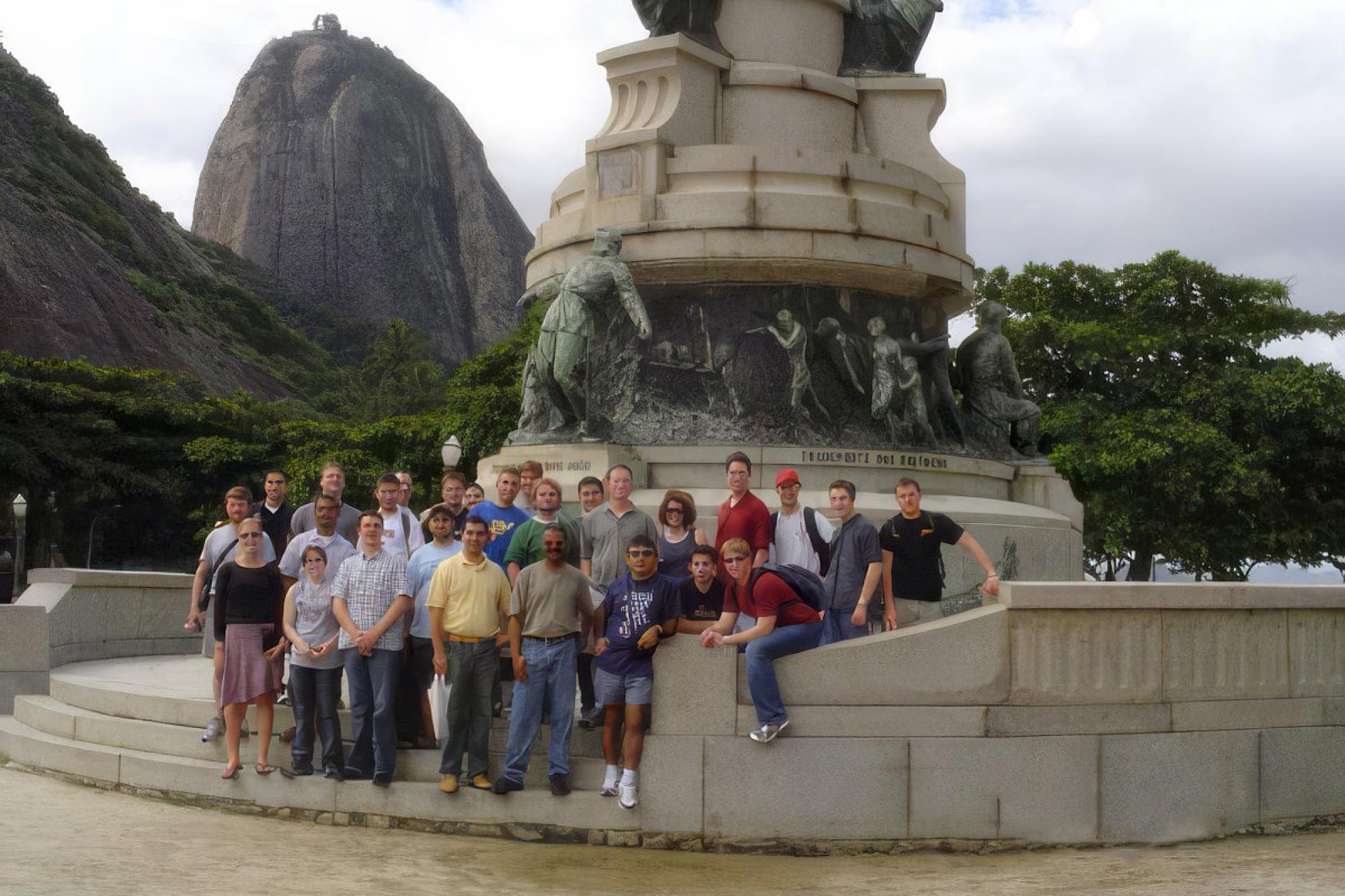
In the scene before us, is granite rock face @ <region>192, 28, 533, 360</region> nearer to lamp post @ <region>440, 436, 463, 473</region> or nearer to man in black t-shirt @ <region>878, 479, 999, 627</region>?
lamp post @ <region>440, 436, 463, 473</region>

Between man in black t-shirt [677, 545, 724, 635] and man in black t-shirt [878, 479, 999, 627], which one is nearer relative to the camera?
man in black t-shirt [677, 545, 724, 635]

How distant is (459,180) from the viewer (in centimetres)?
12181

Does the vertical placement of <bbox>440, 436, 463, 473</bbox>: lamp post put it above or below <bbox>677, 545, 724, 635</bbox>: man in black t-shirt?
above

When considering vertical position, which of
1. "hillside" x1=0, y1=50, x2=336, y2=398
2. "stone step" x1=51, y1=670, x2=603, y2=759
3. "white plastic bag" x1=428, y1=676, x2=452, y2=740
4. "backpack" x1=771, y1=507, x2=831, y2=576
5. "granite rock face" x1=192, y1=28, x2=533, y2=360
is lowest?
"stone step" x1=51, y1=670, x2=603, y2=759

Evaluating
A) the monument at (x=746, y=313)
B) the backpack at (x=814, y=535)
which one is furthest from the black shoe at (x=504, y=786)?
the monument at (x=746, y=313)

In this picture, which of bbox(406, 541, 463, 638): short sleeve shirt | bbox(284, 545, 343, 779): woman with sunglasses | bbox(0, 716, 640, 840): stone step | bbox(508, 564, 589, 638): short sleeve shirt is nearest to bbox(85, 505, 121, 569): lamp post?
bbox(0, 716, 640, 840): stone step

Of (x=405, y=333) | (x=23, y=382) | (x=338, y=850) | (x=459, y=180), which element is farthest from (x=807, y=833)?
(x=459, y=180)

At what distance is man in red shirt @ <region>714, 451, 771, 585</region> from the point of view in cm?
890

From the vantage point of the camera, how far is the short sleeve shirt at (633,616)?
800 centimetres

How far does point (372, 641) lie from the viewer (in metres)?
8.33

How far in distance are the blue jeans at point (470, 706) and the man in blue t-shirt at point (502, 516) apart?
3.35ft

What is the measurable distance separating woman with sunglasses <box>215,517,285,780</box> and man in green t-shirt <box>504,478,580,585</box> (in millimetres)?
1592

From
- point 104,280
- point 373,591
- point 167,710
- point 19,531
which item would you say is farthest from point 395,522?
point 104,280

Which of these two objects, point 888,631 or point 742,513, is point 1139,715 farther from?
point 742,513
